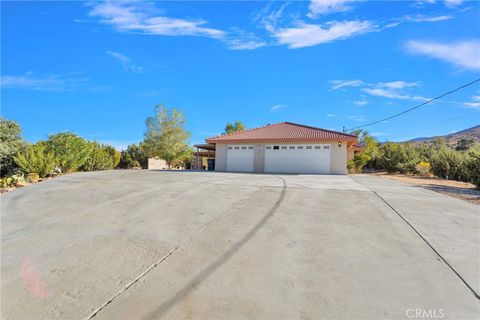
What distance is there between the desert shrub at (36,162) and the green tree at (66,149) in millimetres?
1607

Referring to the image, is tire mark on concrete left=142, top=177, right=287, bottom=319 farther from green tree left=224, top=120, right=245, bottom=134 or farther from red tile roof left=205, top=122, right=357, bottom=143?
green tree left=224, top=120, right=245, bottom=134

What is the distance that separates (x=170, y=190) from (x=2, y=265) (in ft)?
19.4

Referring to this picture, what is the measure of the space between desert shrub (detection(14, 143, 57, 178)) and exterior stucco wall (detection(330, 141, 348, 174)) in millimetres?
17957

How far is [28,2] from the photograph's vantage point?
9.59m

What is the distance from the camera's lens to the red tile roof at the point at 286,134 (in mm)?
19406

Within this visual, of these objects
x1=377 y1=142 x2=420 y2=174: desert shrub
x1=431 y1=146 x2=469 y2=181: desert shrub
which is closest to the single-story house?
x1=431 y1=146 x2=469 y2=181: desert shrub

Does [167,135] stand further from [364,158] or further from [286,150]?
[364,158]

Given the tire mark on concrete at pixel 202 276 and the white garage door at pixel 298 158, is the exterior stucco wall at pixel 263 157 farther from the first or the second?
the tire mark on concrete at pixel 202 276

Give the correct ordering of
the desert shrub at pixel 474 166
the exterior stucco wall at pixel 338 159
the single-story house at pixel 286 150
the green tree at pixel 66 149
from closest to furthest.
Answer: the desert shrub at pixel 474 166 → the green tree at pixel 66 149 → the exterior stucco wall at pixel 338 159 → the single-story house at pixel 286 150

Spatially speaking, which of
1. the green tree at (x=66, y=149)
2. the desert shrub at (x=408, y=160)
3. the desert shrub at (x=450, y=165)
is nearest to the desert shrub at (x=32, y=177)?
the green tree at (x=66, y=149)

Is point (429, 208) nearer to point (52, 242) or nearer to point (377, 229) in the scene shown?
point (377, 229)

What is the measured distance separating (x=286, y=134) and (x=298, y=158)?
2.29 meters

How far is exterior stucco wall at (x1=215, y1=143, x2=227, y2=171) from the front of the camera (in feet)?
73.0

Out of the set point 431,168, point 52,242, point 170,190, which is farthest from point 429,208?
point 431,168
